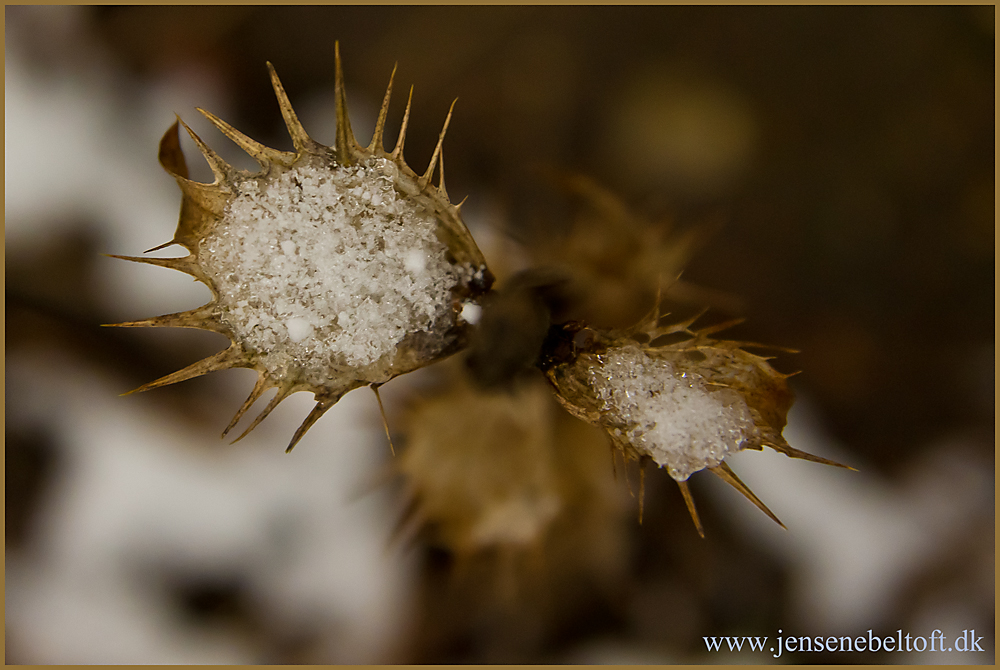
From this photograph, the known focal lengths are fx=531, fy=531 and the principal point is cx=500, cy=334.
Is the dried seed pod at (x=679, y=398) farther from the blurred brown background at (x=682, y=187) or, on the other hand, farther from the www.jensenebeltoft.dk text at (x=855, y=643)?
the www.jensenebeltoft.dk text at (x=855, y=643)

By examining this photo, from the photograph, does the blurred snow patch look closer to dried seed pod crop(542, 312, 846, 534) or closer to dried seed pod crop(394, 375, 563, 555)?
dried seed pod crop(394, 375, 563, 555)

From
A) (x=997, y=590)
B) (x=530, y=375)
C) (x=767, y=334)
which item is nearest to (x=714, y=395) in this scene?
(x=530, y=375)

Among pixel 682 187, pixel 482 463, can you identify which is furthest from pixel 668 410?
pixel 682 187

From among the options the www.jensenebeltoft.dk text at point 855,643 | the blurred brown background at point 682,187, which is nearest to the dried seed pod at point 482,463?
the blurred brown background at point 682,187

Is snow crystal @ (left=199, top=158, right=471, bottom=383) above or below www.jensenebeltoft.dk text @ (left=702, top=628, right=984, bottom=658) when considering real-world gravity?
above

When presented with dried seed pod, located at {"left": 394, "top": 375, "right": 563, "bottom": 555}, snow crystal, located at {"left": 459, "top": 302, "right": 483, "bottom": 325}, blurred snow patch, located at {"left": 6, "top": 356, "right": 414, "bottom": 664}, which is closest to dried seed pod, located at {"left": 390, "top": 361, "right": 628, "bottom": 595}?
dried seed pod, located at {"left": 394, "top": 375, "right": 563, "bottom": 555}

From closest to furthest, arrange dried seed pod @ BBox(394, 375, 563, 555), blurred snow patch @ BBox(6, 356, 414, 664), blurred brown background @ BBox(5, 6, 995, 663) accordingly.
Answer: dried seed pod @ BBox(394, 375, 563, 555) → blurred brown background @ BBox(5, 6, 995, 663) → blurred snow patch @ BBox(6, 356, 414, 664)

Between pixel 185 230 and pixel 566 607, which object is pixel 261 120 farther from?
pixel 566 607
